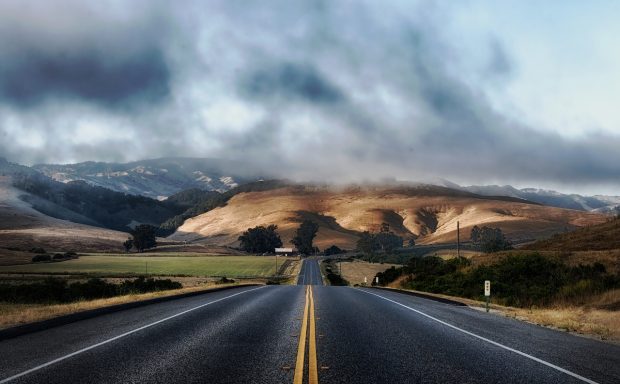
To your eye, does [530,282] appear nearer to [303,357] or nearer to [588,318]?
[588,318]

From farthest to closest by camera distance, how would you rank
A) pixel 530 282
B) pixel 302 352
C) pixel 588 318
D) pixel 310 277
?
pixel 310 277 → pixel 530 282 → pixel 588 318 → pixel 302 352

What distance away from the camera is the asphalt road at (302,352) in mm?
8727

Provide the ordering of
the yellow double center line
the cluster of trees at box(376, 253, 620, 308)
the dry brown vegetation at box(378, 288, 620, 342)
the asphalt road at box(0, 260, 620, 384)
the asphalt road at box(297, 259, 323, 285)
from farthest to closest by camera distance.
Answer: the asphalt road at box(297, 259, 323, 285) → the cluster of trees at box(376, 253, 620, 308) → the dry brown vegetation at box(378, 288, 620, 342) → the asphalt road at box(0, 260, 620, 384) → the yellow double center line

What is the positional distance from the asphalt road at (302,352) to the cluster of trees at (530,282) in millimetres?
13796

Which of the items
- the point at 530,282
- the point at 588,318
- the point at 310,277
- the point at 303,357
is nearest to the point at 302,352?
the point at 303,357

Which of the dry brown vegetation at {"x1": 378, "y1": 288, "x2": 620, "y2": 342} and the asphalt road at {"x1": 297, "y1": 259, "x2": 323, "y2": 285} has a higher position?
the dry brown vegetation at {"x1": 378, "y1": 288, "x2": 620, "y2": 342}

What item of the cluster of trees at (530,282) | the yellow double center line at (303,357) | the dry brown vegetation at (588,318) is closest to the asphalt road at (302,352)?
the yellow double center line at (303,357)

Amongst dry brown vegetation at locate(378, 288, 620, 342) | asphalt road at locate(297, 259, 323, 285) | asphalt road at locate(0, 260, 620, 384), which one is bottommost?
asphalt road at locate(297, 259, 323, 285)

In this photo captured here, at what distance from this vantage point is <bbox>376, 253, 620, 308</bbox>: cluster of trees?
28906 mm

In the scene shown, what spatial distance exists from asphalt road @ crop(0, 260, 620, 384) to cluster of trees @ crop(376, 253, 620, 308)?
13796 mm

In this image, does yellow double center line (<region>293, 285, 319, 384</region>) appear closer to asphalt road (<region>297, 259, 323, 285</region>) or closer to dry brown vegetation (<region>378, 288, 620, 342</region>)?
dry brown vegetation (<region>378, 288, 620, 342</region>)

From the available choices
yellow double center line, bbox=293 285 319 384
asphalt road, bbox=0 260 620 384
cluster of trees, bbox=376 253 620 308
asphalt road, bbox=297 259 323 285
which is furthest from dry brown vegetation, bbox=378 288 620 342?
asphalt road, bbox=297 259 323 285

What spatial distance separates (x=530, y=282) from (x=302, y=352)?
2786 cm

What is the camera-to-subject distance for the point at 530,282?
34.3m
